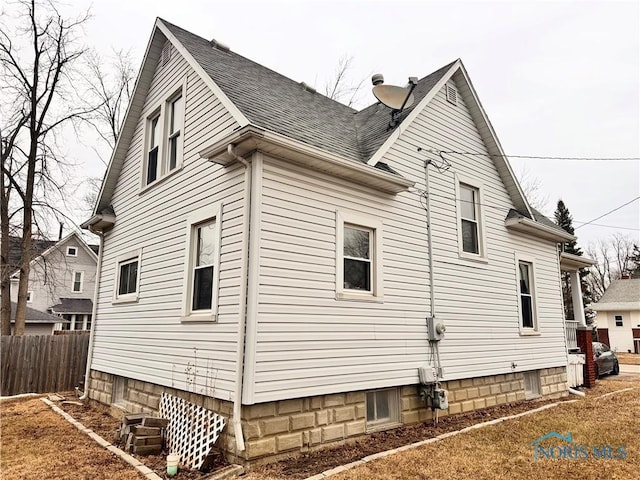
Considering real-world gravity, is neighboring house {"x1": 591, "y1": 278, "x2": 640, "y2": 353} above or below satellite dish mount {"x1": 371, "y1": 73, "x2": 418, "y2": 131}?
below

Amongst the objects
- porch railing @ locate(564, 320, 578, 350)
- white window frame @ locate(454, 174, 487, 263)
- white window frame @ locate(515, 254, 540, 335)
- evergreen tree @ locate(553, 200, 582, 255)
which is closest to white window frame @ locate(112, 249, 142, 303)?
white window frame @ locate(454, 174, 487, 263)

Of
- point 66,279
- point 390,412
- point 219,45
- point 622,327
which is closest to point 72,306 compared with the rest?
point 66,279

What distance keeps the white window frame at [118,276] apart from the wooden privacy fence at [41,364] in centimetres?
466

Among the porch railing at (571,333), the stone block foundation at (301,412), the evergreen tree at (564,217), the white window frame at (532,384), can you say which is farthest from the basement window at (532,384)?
Result: the evergreen tree at (564,217)

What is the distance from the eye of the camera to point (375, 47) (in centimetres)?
1728

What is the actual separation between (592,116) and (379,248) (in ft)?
41.7

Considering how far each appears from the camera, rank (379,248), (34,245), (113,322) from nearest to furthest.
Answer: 1. (379,248)
2. (113,322)
3. (34,245)

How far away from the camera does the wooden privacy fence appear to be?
12.0 m

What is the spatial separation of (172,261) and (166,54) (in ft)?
15.2

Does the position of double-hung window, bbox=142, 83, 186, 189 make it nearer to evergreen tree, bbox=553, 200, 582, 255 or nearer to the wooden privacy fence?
the wooden privacy fence

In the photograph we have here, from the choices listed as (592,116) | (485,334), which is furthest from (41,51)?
(592,116)

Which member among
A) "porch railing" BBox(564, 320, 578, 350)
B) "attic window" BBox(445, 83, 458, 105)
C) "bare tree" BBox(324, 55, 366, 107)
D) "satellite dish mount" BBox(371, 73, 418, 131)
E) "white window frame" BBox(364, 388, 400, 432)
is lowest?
Result: "white window frame" BBox(364, 388, 400, 432)

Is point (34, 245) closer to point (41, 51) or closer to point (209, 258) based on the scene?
point (41, 51)

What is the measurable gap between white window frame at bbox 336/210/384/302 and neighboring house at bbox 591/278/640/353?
31017mm
